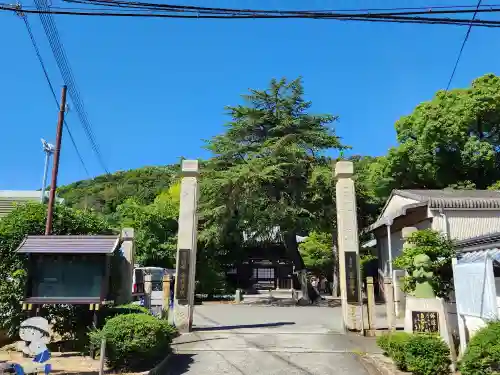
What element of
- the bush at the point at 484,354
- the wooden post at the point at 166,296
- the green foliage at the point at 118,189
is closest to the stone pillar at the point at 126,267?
the wooden post at the point at 166,296

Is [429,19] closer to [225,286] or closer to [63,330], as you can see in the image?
[63,330]

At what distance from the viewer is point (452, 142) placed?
27938mm

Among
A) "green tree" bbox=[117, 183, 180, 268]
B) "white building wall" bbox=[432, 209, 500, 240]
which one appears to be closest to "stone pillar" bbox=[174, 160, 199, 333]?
"white building wall" bbox=[432, 209, 500, 240]

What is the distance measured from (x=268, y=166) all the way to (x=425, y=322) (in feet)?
51.5

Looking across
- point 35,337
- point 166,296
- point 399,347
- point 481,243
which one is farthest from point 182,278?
point 481,243

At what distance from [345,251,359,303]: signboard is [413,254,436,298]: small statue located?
4032mm

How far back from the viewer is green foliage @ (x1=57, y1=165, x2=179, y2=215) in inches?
2490

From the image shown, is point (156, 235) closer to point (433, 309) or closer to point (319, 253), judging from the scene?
point (319, 253)

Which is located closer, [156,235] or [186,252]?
[186,252]

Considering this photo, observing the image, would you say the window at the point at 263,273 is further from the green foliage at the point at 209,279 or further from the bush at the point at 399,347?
the bush at the point at 399,347

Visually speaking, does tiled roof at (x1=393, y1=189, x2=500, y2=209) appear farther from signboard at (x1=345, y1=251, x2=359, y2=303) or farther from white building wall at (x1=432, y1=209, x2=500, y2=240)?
signboard at (x1=345, y1=251, x2=359, y2=303)

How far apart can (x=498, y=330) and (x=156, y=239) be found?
2716 centimetres

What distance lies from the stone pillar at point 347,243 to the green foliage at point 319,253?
19667 millimetres

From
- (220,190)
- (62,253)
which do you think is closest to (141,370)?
(62,253)
